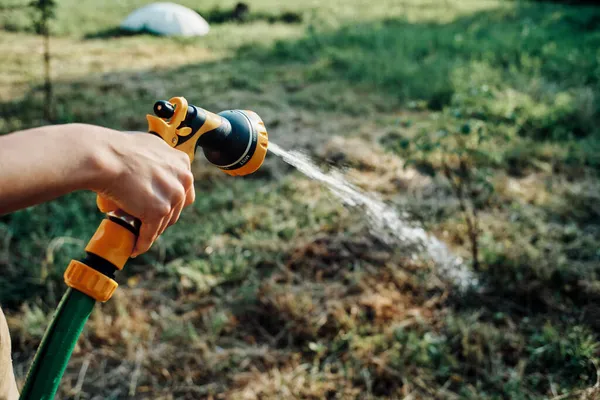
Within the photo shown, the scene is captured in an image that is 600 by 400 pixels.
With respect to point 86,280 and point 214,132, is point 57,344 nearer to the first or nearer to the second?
point 86,280

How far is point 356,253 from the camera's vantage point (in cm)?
257

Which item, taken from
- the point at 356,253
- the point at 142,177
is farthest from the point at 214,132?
the point at 356,253

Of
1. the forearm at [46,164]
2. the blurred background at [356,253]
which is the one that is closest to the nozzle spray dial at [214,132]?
the forearm at [46,164]

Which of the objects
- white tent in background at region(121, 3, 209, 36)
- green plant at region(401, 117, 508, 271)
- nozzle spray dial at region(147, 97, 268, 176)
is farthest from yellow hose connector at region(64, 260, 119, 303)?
white tent in background at region(121, 3, 209, 36)

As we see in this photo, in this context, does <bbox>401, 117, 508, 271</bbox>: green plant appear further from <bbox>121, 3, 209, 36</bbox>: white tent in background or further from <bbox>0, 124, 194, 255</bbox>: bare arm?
<bbox>121, 3, 209, 36</bbox>: white tent in background

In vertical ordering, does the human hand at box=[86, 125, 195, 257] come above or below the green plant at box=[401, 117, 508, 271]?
above

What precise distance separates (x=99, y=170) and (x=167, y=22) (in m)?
6.69

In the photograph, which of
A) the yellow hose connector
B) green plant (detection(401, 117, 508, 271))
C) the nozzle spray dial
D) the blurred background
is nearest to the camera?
the yellow hose connector

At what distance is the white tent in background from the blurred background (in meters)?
2.08

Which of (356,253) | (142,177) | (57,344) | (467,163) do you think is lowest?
(356,253)

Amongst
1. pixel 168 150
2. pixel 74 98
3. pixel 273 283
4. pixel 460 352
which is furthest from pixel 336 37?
pixel 168 150

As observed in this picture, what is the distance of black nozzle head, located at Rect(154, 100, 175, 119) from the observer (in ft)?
3.01

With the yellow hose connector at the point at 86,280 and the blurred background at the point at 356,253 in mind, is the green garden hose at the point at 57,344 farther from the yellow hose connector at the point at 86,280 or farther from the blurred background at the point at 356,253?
the blurred background at the point at 356,253

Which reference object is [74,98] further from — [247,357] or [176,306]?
[247,357]
